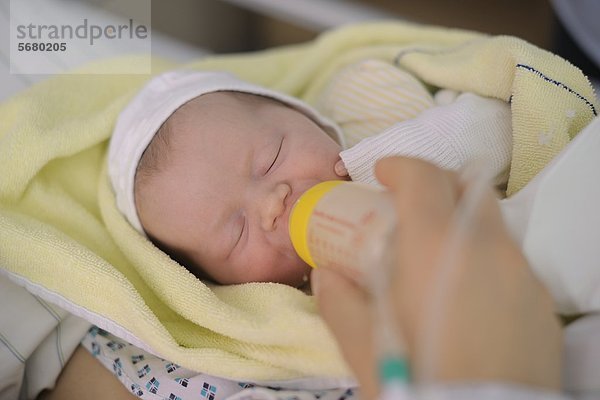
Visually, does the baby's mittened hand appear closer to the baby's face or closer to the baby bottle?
the baby's face

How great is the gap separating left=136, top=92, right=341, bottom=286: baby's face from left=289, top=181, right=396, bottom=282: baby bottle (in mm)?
135

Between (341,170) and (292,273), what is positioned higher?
(341,170)

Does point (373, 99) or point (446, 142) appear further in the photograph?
point (373, 99)

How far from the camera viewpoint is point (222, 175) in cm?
98

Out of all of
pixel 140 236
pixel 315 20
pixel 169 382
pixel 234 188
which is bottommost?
pixel 169 382

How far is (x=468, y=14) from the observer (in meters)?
2.14

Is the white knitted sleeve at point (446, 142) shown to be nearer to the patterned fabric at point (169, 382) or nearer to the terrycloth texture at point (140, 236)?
the terrycloth texture at point (140, 236)

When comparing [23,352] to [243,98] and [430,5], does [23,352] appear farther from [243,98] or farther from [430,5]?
[430,5]

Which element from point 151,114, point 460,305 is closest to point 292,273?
point 151,114

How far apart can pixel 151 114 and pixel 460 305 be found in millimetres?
695

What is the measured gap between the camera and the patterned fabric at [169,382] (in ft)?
2.73

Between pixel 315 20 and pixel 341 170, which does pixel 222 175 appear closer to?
pixel 341 170

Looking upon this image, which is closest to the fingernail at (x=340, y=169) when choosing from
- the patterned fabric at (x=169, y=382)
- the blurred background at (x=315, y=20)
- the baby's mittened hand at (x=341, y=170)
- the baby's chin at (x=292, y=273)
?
the baby's mittened hand at (x=341, y=170)

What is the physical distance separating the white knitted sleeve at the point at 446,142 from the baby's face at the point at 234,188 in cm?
6
